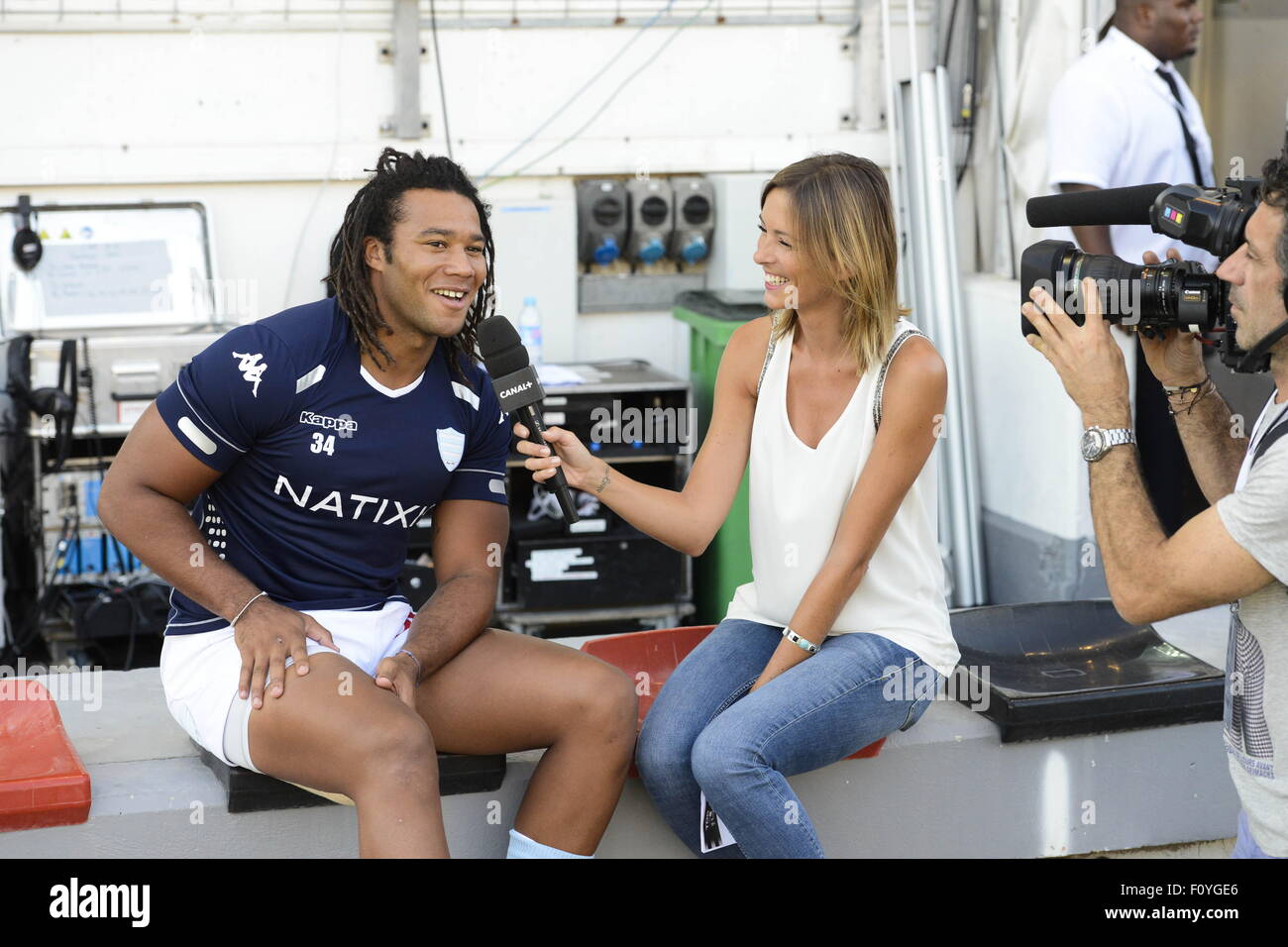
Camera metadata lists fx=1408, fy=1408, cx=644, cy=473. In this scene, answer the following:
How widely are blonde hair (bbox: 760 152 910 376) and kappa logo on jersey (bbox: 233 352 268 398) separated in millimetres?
912

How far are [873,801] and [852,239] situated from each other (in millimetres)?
1013

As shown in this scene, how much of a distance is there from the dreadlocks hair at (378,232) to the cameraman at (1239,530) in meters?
0.96

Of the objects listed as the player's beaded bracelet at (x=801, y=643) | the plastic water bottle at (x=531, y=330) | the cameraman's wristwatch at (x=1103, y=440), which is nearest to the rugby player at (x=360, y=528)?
the player's beaded bracelet at (x=801, y=643)

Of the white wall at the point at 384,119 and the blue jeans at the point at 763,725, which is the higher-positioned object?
the white wall at the point at 384,119

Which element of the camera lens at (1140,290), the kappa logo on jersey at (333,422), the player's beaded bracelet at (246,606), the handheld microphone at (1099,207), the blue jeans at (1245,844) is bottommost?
the blue jeans at (1245,844)

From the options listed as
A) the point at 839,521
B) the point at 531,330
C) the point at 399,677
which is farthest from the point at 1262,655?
the point at 531,330

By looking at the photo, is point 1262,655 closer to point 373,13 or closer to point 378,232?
point 378,232

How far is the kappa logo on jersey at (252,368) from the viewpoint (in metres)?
2.13

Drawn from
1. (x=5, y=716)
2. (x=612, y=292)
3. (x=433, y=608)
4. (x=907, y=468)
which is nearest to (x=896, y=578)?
(x=907, y=468)

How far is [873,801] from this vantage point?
2.56m

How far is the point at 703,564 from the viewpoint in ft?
14.6

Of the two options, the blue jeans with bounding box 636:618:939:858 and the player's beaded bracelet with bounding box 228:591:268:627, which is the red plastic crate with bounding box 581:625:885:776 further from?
the player's beaded bracelet with bounding box 228:591:268:627

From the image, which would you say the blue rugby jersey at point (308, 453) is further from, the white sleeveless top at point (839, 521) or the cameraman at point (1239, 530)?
the cameraman at point (1239, 530)
